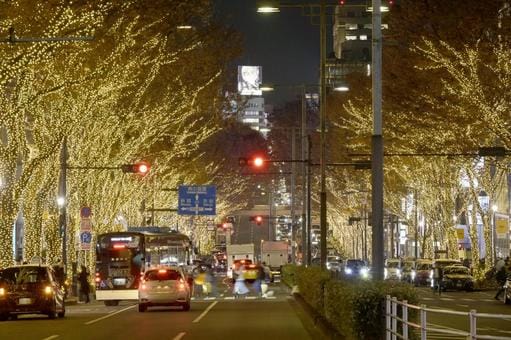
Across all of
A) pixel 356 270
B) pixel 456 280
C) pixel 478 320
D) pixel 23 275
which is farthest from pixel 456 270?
pixel 23 275

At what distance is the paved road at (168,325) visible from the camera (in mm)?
25562

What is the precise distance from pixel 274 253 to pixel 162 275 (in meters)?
52.5

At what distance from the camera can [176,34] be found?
139 feet

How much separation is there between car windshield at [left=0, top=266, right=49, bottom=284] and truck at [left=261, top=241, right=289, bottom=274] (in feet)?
184

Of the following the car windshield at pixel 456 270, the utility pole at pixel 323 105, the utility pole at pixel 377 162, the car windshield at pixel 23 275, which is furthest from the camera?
the car windshield at pixel 456 270

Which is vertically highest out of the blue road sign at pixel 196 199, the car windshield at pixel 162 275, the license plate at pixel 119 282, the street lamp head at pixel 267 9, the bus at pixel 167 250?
the street lamp head at pixel 267 9

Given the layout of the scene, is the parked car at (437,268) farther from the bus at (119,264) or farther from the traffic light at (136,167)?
the traffic light at (136,167)

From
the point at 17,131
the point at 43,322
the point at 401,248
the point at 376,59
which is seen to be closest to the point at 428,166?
the point at 17,131

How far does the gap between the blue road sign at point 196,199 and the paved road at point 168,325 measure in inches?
1155

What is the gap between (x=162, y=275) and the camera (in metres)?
37.9

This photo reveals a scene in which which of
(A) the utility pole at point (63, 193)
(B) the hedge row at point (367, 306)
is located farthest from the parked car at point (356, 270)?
(A) the utility pole at point (63, 193)

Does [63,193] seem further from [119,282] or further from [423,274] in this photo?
[423,274]

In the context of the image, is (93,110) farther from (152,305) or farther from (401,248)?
(401,248)

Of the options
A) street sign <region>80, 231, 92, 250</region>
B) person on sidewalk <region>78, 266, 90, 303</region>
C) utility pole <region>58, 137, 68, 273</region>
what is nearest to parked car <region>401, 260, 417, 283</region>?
person on sidewalk <region>78, 266, 90, 303</region>
